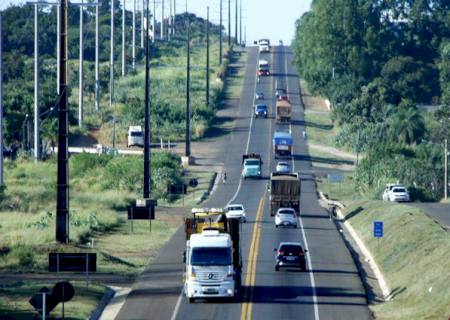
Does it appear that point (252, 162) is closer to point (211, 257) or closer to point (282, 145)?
point (282, 145)

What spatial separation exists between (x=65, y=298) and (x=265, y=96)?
150 metres

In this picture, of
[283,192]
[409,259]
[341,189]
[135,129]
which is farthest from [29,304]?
[135,129]

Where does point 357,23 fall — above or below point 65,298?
above

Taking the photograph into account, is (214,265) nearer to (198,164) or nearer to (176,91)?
(198,164)

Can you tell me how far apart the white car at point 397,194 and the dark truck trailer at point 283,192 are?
13.1 meters

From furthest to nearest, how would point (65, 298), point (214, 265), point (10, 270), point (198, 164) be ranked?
point (198, 164) → point (10, 270) → point (214, 265) → point (65, 298)

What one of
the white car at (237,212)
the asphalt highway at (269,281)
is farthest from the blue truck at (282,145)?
the white car at (237,212)

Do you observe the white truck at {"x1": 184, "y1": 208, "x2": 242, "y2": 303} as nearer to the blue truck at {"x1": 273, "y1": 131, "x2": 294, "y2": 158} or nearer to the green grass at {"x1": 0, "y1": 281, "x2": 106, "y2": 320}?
the green grass at {"x1": 0, "y1": 281, "x2": 106, "y2": 320}

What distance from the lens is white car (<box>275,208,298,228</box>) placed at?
81.4 metres

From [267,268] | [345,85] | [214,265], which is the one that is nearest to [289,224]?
[267,268]

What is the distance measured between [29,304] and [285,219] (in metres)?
36.4

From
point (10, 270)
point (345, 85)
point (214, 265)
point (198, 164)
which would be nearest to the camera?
point (214, 265)

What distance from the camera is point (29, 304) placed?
153 ft

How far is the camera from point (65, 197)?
59750 mm
